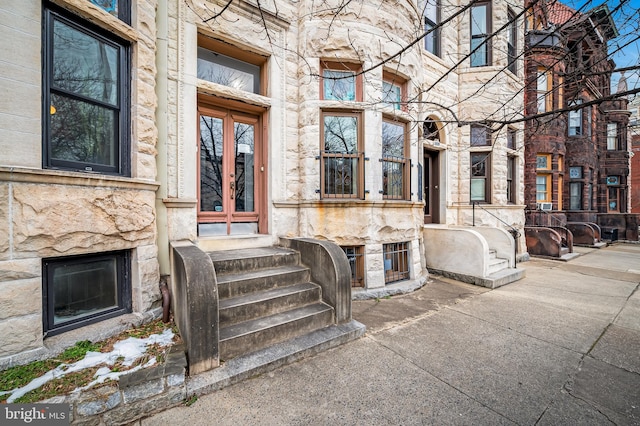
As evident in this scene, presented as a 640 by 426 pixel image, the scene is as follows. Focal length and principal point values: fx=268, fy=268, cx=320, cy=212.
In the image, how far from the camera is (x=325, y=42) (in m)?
4.90

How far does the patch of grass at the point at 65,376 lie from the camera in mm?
2198

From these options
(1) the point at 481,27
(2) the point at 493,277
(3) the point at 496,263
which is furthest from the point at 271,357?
(1) the point at 481,27

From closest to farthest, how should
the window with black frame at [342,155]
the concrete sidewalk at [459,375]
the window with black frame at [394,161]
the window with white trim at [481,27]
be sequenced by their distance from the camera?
the concrete sidewalk at [459,375] → the window with black frame at [342,155] → the window with black frame at [394,161] → the window with white trim at [481,27]

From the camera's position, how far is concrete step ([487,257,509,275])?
20.0ft

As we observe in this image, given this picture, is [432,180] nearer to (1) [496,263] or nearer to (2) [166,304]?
(1) [496,263]

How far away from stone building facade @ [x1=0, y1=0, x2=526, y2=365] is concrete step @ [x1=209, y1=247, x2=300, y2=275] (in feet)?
1.36

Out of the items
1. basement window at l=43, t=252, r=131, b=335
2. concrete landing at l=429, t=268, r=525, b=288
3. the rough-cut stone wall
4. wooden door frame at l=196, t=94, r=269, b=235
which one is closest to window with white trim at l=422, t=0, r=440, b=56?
the rough-cut stone wall

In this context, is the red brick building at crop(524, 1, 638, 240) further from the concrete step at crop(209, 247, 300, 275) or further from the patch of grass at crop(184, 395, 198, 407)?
the patch of grass at crop(184, 395, 198, 407)

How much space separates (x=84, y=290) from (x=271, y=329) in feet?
7.34

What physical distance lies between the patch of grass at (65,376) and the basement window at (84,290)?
0.34 m

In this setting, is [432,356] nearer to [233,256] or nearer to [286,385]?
[286,385]

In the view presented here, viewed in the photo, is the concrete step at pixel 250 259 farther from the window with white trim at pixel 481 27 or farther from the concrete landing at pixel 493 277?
the window with white trim at pixel 481 27

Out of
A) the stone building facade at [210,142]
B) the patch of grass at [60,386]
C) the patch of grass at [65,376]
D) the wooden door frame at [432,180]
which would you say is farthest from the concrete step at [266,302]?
the wooden door frame at [432,180]

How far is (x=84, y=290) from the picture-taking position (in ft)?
10.2
